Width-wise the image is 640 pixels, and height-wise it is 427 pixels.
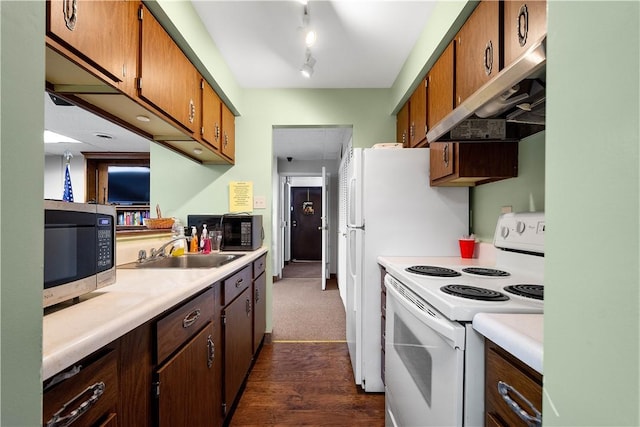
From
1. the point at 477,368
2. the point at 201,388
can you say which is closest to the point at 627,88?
the point at 477,368

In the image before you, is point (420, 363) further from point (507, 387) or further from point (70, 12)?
point (70, 12)

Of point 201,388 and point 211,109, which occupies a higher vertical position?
point 211,109

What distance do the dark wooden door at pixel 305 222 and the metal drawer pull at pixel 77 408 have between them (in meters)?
7.00

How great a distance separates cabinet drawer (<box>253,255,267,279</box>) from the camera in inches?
87.9

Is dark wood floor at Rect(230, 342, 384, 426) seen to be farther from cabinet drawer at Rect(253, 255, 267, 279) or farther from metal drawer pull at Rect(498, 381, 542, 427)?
metal drawer pull at Rect(498, 381, 542, 427)

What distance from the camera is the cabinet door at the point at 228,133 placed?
2.37 meters

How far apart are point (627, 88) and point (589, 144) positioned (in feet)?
0.23

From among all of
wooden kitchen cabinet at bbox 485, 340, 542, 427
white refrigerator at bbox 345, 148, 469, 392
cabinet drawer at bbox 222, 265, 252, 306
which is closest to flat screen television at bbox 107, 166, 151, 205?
cabinet drawer at bbox 222, 265, 252, 306

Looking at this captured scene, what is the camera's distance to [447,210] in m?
1.95

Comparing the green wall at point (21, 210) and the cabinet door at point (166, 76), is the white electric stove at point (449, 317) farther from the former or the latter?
the cabinet door at point (166, 76)

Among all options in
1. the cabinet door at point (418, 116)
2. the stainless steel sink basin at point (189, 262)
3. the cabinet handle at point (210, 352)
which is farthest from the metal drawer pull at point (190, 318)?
the cabinet door at point (418, 116)

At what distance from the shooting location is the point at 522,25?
1.03 meters

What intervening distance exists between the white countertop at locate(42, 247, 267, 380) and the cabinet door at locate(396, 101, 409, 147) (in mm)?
1867

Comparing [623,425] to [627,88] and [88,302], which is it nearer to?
[627,88]
